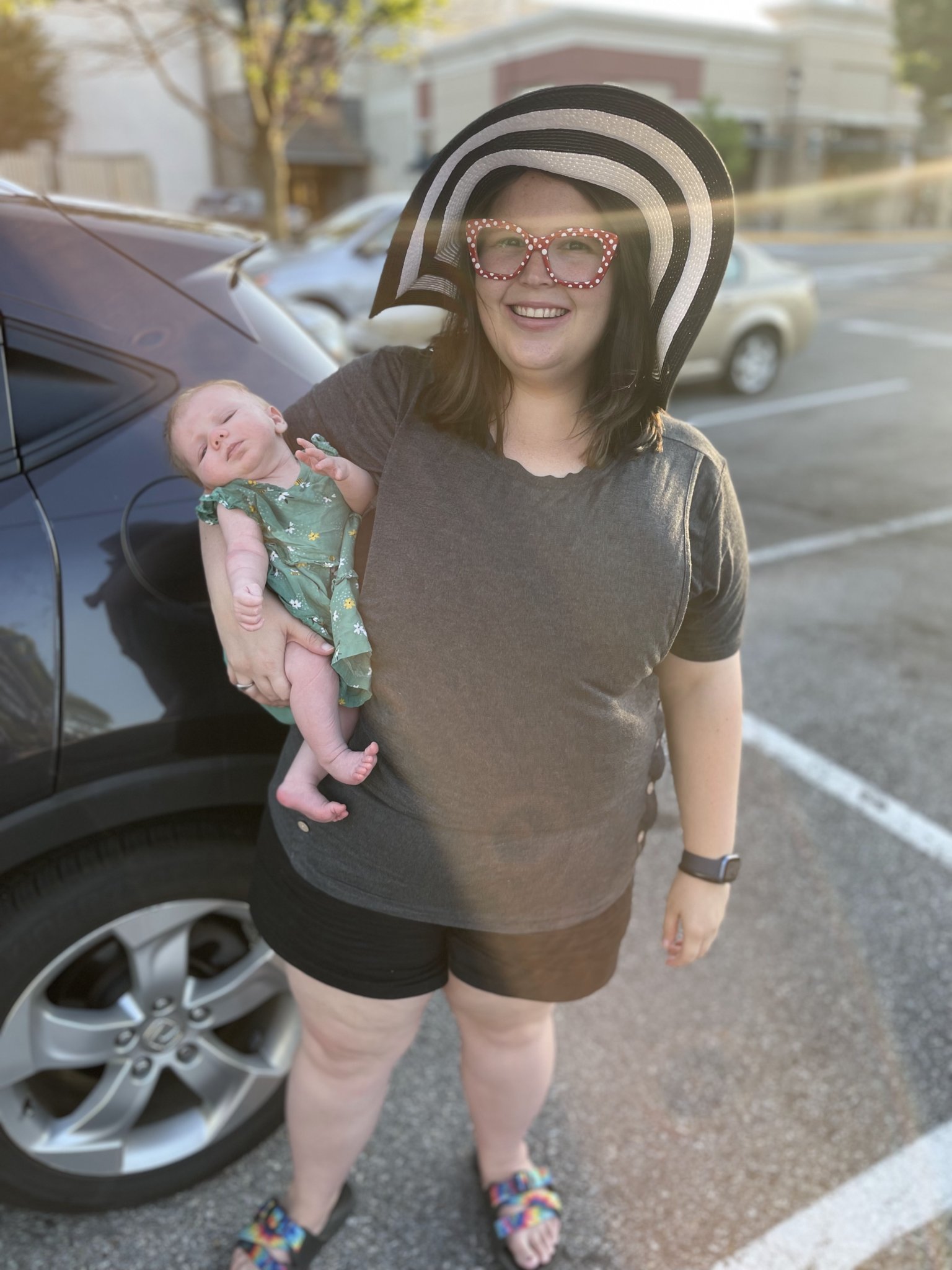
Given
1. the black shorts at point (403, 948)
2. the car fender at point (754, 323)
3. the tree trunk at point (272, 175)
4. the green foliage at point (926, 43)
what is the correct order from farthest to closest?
the green foliage at point (926, 43)
the tree trunk at point (272, 175)
the car fender at point (754, 323)
the black shorts at point (403, 948)

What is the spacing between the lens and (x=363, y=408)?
136cm

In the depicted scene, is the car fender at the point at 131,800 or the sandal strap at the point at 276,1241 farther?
the sandal strap at the point at 276,1241

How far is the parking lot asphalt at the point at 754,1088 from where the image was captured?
5.93 feet

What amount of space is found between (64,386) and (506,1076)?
4.76 ft

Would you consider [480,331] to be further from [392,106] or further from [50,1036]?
[392,106]

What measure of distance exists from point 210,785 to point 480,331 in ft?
2.98

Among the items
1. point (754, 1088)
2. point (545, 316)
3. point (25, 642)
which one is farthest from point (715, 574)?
point (754, 1088)

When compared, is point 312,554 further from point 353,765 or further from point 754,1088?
point 754,1088

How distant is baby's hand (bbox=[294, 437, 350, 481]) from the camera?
4.11 ft

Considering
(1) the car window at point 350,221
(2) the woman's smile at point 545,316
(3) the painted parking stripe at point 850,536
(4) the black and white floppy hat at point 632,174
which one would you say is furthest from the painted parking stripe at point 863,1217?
(1) the car window at point 350,221

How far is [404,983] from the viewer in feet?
4.83

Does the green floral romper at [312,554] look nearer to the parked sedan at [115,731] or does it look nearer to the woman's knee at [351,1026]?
the parked sedan at [115,731]

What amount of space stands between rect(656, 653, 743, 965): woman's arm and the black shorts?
0.54 ft

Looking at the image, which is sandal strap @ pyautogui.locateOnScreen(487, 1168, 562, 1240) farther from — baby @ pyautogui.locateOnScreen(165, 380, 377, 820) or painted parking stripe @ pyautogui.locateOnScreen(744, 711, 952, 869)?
painted parking stripe @ pyautogui.locateOnScreen(744, 711, 952, 869)
